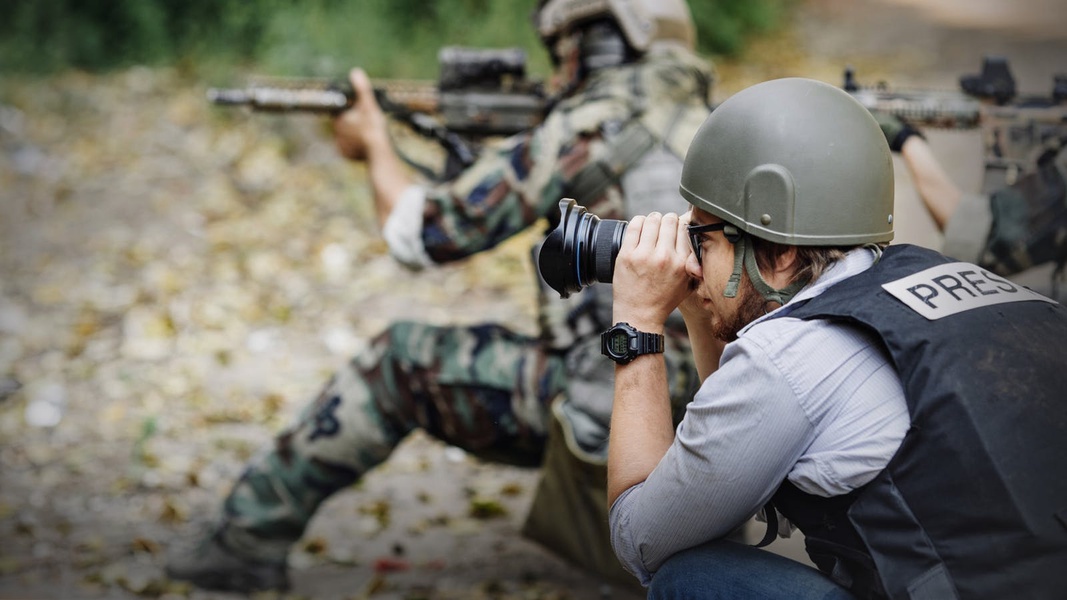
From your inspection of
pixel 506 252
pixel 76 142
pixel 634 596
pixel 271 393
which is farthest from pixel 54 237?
pixel 634 596

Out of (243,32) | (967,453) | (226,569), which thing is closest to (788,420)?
(967,453)

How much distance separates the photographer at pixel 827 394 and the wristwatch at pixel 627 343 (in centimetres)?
1

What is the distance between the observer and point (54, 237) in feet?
20.4

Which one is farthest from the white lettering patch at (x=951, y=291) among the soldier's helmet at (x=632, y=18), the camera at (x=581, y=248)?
the soldier's helmet at (x=632, y=18)

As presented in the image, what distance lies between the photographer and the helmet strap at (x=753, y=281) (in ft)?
5.60

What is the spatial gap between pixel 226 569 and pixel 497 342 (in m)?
1.13

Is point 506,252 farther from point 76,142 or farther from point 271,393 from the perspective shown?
point 76,142

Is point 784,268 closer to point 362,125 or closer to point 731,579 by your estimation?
point 731,579

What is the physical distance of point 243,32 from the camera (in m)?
8.12

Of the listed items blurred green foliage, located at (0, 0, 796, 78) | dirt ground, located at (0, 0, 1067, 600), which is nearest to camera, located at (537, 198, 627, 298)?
dirt ground, located at (0, 0, 1067, 600)

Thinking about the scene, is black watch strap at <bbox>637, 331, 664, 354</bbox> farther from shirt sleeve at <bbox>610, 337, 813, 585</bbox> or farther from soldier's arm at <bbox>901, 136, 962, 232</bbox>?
soldier's arm at <bbox>901, 136, 962, 232</bbox>

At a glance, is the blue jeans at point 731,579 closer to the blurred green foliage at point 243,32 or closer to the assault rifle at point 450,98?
the assault rifle at point 450,98

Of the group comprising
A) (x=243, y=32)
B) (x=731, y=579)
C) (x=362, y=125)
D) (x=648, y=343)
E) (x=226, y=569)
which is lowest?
(x=226, y=569)

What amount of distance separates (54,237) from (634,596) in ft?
15.5
